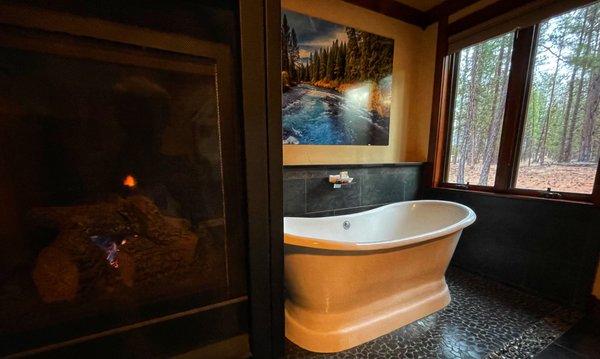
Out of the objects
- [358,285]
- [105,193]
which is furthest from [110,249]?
[358,285]

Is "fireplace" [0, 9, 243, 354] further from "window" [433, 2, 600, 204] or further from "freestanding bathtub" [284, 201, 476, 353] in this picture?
"window" [433, 2, 600, 204]

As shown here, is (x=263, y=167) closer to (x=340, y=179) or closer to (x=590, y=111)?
(x=340, y=179)

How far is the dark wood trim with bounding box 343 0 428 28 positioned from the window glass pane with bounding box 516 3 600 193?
A: 3.19 ft

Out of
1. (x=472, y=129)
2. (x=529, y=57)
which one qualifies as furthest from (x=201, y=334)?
(x=529, y=57)

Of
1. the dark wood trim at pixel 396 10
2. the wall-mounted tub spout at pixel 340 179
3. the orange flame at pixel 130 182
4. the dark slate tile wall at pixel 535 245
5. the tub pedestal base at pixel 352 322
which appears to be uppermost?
the dark wood trim at pixel 396 10

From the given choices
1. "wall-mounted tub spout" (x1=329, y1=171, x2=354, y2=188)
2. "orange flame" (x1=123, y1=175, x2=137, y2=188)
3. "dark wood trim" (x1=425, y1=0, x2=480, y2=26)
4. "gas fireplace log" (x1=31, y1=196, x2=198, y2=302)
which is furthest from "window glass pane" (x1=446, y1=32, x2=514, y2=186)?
"orange flame" (x1=123, y1=175, x2=137, y2=188)

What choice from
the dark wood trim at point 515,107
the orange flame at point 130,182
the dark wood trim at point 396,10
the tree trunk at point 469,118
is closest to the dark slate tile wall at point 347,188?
the tree trunk at point 469,118

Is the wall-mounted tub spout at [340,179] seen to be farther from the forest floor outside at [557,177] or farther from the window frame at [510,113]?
the forest floor outside at [557,177]

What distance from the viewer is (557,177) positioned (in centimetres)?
157

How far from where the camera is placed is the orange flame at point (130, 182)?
2.12 ft

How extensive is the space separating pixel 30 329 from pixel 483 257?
2.68 meters

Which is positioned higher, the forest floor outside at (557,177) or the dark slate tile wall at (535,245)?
the forest floor outside at (557,177)

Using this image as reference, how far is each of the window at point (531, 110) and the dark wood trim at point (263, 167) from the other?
207 cm

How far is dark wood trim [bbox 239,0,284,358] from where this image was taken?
0.65 meters
